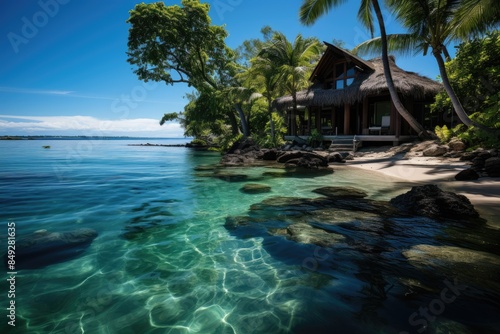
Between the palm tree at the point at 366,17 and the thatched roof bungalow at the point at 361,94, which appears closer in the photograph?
the palm tree at the point at 366,17

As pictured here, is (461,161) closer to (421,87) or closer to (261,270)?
(421,87)

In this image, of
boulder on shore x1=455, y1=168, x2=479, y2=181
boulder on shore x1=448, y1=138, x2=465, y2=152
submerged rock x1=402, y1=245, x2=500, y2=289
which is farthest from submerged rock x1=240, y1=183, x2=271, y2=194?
boulder on shore x1=448, y1=138, x2=465, y2=152

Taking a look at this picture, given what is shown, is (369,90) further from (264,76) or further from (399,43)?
(264,76)

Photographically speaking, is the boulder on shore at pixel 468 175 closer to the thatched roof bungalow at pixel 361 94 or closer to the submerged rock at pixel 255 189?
the submerged rock at pixel 255 189

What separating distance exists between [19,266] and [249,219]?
351 centimetres

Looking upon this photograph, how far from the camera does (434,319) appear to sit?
2.32 metres

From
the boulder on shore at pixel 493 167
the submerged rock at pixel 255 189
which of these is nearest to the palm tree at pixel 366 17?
the boulder on shore at pixel 493 167

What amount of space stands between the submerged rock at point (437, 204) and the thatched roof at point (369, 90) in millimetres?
12307

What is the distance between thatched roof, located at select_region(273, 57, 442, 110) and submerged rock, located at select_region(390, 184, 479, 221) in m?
12.3

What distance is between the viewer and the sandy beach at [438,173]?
5489 mm

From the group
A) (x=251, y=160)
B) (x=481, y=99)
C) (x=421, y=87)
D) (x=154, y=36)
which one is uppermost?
(x=154, y=36)

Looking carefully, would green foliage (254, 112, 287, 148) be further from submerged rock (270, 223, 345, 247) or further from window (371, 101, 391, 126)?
submerged rock (270, 223, 345, 247)

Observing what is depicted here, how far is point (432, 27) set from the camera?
11781 mm

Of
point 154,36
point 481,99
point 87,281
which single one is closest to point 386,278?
point 87,281
